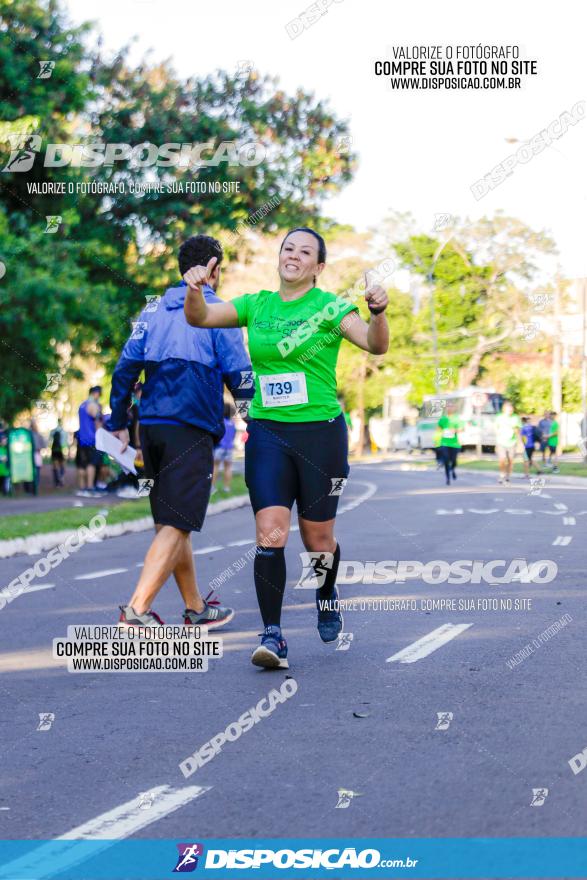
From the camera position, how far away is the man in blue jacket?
24.0 ft

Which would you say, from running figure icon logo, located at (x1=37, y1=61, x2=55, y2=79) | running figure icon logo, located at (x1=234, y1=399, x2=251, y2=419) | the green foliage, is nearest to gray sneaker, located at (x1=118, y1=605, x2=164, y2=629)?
running figure icon logo, located at (x1=234, y1=399, x2=251, y2=419)

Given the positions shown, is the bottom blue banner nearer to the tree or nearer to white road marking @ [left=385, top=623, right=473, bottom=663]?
white road marking @ [left=385, top=623, right=473, bottom=663]

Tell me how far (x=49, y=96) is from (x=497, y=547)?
51.9 ft

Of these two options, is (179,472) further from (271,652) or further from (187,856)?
(187,856)

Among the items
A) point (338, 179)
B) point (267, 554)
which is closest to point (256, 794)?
point (267, 554)

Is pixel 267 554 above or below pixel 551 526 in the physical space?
above

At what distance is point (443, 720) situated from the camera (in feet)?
18.3

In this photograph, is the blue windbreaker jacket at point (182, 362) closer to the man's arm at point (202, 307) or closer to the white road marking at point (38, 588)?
the man's arm at point (202, 307)

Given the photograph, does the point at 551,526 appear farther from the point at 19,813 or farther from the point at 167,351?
the point at 19,813

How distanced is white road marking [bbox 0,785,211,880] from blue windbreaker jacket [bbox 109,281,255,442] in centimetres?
303

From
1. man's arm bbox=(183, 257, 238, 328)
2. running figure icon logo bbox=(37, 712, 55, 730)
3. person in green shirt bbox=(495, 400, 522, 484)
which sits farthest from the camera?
person in green shirt bbox=(495, 400, 522, 484)

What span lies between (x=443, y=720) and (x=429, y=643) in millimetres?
2044

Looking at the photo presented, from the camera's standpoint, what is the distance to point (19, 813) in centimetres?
431

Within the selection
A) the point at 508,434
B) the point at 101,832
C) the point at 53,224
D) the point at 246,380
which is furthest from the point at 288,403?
the point at 508,434
